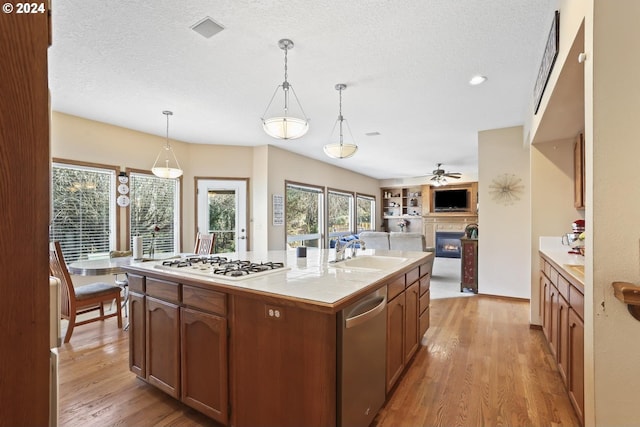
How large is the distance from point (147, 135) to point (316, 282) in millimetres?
4623

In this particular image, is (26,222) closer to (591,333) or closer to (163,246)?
(591,333)

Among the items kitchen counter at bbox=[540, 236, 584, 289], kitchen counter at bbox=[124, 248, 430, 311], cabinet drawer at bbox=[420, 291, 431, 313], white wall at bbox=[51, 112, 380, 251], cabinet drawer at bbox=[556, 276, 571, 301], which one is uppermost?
white wall at bbox=[51, 112, 380, 251]

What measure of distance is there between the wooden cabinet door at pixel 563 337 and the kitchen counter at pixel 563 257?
24 centimetres

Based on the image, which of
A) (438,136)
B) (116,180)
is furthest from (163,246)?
(438,136)

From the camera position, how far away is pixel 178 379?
1866 millimetres

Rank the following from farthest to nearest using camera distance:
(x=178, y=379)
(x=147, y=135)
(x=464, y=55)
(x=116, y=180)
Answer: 1. (x=147, y=135)
2. (x=116, y=180)
3. (x=464, y=55)
4. (x=178, y=379)

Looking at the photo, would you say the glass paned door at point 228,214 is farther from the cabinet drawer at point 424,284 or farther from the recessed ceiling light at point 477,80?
the recessed ceiling light at point 477,80

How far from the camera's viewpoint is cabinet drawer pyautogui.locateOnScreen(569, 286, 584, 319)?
1.65m

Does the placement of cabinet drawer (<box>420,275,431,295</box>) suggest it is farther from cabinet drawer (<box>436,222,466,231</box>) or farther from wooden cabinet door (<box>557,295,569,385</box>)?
cabinet drawer (<box>436,222,466,231</box>)

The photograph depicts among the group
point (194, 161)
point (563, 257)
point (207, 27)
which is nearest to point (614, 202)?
point (563, 257)

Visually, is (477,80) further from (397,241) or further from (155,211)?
(155,211)

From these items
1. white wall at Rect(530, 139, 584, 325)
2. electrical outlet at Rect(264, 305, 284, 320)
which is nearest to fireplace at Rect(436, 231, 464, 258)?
white wall at Rect(530, 139, 584, 325)

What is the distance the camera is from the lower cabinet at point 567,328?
67.5 inches

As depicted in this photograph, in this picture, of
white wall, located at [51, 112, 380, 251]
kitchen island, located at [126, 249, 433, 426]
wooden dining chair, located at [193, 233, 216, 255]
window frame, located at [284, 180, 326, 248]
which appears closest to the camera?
kitchen island, located at [126, 249, 433, 426]
